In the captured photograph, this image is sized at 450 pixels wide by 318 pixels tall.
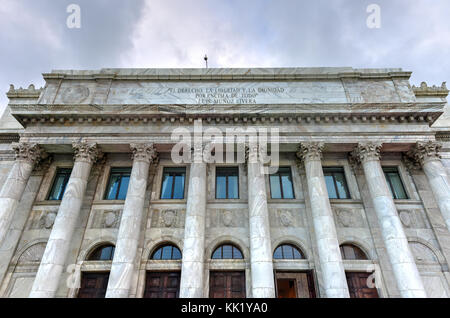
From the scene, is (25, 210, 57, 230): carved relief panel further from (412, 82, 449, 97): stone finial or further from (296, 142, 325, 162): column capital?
(412, 82, 449, 97): stone finial

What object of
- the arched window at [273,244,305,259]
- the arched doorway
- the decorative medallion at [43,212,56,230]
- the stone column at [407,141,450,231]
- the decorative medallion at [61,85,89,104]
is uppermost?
the decorative medallion at [61,85,89,104]

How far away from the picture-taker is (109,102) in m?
17.3

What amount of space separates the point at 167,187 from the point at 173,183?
1.37ft

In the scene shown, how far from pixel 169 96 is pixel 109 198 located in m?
7.11

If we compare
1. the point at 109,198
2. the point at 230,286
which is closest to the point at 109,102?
the point at 109,198

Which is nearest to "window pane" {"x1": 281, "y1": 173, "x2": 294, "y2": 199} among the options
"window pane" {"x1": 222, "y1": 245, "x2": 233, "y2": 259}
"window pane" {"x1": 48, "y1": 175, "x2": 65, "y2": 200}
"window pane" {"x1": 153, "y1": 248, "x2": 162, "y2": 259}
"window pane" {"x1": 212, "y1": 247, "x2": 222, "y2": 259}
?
"window pane" {"x1": 222, "y1": 245, "x2": 233, "y2": 259}

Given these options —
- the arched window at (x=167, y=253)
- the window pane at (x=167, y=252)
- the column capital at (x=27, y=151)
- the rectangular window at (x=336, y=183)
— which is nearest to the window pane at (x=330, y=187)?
the rectangular window at (x=336, y=183)

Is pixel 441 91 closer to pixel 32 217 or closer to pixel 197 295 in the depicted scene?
pixel 197 295

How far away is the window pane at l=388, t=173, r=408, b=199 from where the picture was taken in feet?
52.7

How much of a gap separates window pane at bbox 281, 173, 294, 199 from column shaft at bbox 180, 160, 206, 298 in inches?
191

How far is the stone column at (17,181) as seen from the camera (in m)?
13.4

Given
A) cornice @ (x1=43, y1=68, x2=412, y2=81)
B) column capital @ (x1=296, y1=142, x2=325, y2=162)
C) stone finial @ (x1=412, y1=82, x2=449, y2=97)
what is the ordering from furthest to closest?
stone finial @ (x1=412, y1=82, x2=449, y2=97)
cornice @ (x1=43, y1=68, x2=412, y2=81)
column capital @ (x1=296, y1=142, x2=325, y2=162)

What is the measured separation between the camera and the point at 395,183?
1650 centimetres
